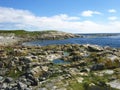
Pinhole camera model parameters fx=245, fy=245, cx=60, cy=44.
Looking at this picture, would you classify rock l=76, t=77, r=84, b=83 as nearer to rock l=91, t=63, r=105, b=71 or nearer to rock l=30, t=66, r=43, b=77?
rock l=91, t=63, r=105, b=71

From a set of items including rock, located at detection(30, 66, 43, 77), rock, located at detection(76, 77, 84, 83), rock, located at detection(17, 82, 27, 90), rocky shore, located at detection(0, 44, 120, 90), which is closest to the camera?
rock, located at detection(17, 82, 27, 90)

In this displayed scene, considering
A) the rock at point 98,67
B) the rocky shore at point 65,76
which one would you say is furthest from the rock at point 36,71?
the rock at point 98,67

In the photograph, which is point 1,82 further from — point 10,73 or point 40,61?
point 40,61

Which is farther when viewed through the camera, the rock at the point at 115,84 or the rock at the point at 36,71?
the rock at the point at 36,71

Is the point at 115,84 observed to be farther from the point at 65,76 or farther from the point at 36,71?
the point at 36,71

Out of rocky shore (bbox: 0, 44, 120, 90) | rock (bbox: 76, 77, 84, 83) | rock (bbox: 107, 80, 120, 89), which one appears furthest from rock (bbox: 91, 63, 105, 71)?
rock (bbox: 107, 80, 120, 89)

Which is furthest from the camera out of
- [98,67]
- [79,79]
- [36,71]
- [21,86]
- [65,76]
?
[98,67]

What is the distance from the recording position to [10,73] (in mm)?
34250

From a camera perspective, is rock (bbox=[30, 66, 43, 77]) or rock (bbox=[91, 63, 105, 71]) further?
rock (bbox=[91, 63, 105, 71])

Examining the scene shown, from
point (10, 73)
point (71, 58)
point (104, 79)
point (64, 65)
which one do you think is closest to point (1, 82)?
point (10, 73)

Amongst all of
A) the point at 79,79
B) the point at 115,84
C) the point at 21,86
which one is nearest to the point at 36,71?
the point at 21,86

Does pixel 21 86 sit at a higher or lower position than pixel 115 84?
lower

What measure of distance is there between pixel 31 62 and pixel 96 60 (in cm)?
1030

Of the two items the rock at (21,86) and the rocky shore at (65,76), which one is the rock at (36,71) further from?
the rock at (21,86)
